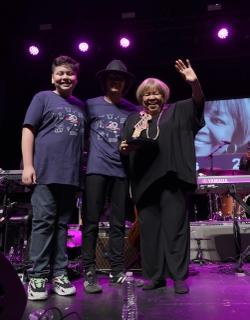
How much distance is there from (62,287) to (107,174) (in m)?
0.80

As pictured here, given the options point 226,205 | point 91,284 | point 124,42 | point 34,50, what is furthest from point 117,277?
point 34,50

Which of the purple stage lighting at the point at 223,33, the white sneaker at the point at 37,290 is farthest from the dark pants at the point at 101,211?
the purple stage lighting at the point at 223,33

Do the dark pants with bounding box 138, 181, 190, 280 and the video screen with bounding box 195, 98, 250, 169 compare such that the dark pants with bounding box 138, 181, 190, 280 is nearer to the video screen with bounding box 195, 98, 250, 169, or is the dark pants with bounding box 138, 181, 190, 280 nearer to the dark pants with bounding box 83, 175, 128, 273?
the dark pants with bounding box 83, 175, 128, 273

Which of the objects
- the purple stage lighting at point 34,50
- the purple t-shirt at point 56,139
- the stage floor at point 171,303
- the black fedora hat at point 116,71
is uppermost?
the purple stage lighting at point 34,50

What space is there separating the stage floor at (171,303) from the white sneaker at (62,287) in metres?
0.05

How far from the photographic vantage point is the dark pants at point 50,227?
255 cm

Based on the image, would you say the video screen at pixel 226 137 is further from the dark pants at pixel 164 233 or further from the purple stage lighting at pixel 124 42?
the dark pants at pixel 164 233

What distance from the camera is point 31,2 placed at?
636 cm

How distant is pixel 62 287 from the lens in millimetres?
2535

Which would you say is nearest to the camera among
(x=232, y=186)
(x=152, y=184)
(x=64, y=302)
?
(x=64, y=302)

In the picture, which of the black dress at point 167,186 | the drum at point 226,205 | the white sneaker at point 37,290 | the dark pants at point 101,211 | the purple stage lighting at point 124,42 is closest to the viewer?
the white sneaker at point 37,290

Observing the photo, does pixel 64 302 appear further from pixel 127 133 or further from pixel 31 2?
pixel 31 2

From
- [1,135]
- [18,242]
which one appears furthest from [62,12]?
[18,242]

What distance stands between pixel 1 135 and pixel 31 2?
2482mm
